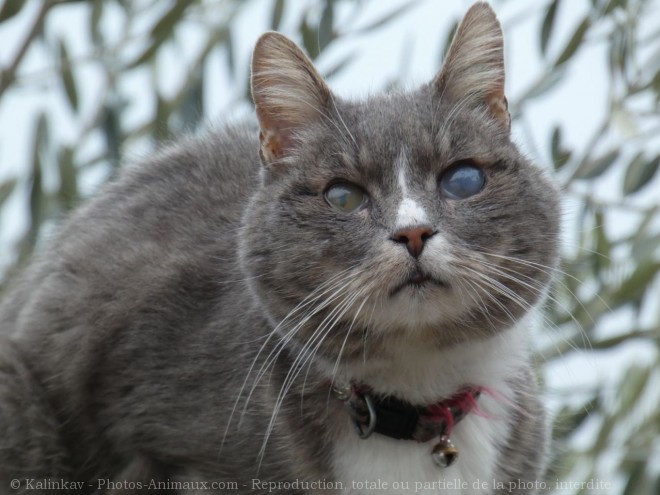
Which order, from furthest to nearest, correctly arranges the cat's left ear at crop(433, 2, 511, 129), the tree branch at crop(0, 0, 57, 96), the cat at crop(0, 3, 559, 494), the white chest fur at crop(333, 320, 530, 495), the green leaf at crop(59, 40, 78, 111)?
the green leaf at crop(59, 40, 78, 111) → the tree branch at crop(0, 0, 57, 96) → the cat's left ear at crop(433, 2, 511, 129) → the white chest fur at crop(333, 320, 530, 495) → the cat at crop(0, 3, 559, 494)

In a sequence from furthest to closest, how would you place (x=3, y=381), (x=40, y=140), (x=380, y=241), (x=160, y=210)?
(x=40, y=140)
(x=160, y=210)
(x=3, y=381)
(x=380, y=241)

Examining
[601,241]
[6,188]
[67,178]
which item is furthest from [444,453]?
[6,188]

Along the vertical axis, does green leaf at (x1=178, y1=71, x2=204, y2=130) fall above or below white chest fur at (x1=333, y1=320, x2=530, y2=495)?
above

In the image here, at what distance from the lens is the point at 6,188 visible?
3.90 meters

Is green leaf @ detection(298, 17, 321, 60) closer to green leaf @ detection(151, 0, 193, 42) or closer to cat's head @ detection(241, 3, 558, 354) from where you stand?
green leaf @ detection(151, 0, 193, 42)

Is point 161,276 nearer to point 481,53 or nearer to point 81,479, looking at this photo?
point 81,479

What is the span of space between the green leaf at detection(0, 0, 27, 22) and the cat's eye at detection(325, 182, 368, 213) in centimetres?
113

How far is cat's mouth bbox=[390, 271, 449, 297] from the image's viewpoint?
91.7 inches

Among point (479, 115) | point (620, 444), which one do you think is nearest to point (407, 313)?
point (479, 115)

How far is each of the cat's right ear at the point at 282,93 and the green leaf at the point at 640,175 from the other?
3.64 ft

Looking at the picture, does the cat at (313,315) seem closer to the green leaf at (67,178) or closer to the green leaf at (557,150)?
the green leaf at (67,178)

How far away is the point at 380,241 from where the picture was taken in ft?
7.78

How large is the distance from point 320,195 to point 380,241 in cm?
26

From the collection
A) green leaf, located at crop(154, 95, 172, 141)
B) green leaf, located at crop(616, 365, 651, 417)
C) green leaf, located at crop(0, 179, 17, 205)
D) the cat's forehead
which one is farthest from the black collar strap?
green leaf, located at crop(0, 179, 17, 205)
